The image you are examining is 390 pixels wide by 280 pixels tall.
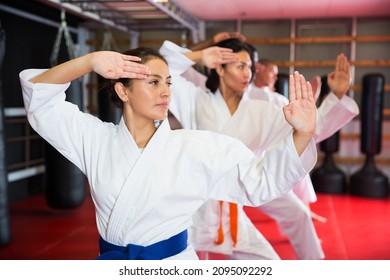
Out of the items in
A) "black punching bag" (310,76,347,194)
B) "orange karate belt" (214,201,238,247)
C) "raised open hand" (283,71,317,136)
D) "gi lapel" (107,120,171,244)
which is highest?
"raised open hand" (283,71,317,136)

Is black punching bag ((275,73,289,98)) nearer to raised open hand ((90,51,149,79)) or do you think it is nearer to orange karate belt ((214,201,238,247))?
orange karate belt ((214,201,238,247))

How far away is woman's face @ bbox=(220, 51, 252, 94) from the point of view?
198 cm

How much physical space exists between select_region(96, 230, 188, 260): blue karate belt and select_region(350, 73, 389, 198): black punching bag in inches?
134

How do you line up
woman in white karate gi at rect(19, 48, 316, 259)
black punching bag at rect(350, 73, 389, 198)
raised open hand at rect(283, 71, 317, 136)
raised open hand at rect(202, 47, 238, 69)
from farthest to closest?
1. black punching bag at rect(350, 73, 389, 198)
2. raised open hand at rect(202, 47, 238, 69)
3. woman in white karate gi at rect(19, 48, 316, 259)
4. raised open hand at rect(283, 71, 317, 136)

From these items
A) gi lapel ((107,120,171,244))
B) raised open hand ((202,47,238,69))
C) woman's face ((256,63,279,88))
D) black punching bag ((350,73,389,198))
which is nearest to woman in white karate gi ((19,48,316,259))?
gi lapel ((107,120,171,244))

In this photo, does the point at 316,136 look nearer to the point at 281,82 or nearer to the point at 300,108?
the point at 300,108

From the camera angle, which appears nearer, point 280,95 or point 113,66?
point 113,66

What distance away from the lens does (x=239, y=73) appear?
1.99 meters

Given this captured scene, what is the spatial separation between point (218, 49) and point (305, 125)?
2.44 ft

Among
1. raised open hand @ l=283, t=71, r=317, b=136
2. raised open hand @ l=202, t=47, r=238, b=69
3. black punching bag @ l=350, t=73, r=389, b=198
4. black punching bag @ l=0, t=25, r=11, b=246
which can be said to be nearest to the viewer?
raised open hand @ l=283, t=71, r=317, b=136

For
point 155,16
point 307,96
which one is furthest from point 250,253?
point 155,16

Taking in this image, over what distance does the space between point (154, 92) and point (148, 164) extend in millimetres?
200

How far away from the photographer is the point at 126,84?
1.40 metres

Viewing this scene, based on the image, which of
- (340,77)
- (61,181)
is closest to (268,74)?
(340,77)
